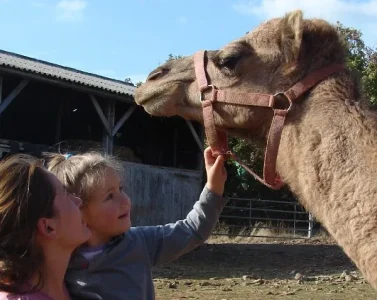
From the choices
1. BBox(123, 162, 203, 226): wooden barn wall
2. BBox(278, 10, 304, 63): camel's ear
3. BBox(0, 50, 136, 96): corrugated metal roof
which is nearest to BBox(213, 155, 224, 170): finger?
BBox(278, 10, 304, 63): camel's ear

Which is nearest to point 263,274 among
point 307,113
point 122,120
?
point 122,120

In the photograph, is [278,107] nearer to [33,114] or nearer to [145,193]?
[145,193]

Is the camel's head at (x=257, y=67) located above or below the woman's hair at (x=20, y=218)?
above

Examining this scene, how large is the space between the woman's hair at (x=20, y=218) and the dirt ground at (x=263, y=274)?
22.2 ft

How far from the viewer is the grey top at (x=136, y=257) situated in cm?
304

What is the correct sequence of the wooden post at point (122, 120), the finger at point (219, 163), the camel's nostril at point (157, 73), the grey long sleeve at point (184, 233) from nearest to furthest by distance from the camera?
the grey long sleeve at point (184, 233) → the finger at point (219, 163) → the camel's nostril at point (157, 73) → the wooden post at point (122, 120)

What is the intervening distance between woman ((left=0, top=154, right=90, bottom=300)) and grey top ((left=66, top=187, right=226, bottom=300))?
496mm

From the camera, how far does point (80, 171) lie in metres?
3.06

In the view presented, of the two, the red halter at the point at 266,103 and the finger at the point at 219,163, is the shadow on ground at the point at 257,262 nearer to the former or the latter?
the red halter at the point at 266,103

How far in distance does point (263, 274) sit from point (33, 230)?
1085 centimetres

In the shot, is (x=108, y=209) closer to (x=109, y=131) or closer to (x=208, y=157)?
(x=208, y=157)

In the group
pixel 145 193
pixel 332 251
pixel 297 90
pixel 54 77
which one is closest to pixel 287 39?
pixel 297 90

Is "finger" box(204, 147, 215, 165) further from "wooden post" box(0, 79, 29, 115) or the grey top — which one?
"wooden post" box(0, 79, 29, 115)

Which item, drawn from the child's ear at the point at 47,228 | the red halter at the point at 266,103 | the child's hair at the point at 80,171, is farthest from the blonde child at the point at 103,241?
the red halter at the point at 266,103
